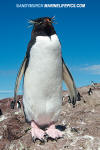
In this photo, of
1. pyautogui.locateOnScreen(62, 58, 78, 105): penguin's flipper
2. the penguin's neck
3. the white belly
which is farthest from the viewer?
pyautogui.locateOnScreen(62, 58, 78, 105): penguin's flipper

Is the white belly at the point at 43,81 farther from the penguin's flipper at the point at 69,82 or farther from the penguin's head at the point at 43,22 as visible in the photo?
the penguin's flipper at the point at 69,82

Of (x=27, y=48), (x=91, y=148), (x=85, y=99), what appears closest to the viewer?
(x=91, y=148)

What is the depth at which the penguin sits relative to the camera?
15.2 ft

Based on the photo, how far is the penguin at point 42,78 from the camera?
15.2 ft

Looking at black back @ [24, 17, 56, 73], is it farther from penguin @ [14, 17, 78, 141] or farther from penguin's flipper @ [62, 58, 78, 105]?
penguin's flipper @ [62, 58, 78, 105]

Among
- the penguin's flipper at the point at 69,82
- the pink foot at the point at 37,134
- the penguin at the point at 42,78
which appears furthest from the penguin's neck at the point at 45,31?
the pink foot at the point at 37,134

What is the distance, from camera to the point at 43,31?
4.79 m

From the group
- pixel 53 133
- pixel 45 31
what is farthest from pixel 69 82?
pixel 45 31

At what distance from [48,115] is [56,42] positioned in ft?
5.62

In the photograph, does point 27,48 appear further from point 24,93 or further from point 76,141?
point 76,141

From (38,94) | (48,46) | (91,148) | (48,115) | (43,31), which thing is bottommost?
(91,148)

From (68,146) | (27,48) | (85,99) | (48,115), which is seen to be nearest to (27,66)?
(27,48)

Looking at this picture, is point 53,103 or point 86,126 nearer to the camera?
point 53,103

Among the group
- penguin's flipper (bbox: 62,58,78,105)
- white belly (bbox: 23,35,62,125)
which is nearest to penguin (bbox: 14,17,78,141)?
white belly (bbox: 23,35,62,125)
